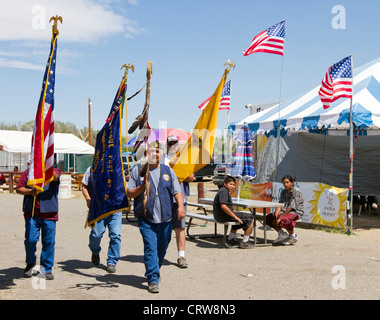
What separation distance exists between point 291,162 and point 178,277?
10506mm

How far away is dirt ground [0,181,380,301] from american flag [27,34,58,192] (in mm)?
1430

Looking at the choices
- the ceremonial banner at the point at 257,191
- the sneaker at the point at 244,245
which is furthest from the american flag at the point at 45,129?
the ceremonial banner at the point at 257,191

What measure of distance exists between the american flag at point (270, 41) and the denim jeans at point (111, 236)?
24.7 feet

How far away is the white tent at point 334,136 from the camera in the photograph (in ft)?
44.3

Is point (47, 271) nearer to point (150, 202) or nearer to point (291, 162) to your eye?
point (150, 202)

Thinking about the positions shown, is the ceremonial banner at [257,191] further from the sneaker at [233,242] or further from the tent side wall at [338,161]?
the sneaker at [233,242]

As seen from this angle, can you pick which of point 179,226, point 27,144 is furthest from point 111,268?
point 27,144

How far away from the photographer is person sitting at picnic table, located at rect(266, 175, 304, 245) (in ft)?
32.3

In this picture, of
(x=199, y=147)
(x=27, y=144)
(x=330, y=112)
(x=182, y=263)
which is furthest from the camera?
(x=27, y=144)

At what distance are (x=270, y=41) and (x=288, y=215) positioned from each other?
224 inches

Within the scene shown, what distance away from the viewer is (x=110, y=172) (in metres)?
6.41

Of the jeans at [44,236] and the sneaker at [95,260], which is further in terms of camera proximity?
the sneaker at [95,260]

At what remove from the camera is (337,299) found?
19.0ft

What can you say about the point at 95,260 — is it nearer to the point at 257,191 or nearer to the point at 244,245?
the point at 244,245
